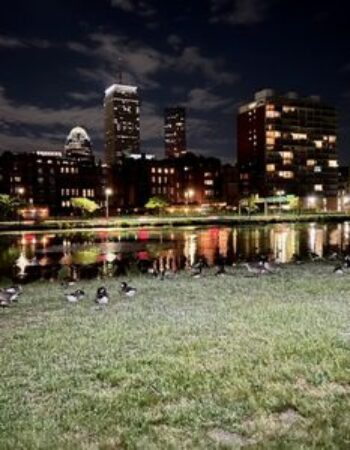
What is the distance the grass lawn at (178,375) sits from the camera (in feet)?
28.1

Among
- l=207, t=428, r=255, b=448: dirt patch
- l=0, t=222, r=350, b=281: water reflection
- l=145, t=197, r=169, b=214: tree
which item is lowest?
l=0, t=222, r=350, b=281: water reflection

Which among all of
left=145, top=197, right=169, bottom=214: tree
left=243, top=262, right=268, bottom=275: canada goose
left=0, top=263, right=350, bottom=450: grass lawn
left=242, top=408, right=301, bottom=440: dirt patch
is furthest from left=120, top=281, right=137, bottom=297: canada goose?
left=145, top=197, right=169, bottom=214: tree

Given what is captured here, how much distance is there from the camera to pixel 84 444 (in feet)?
27.0

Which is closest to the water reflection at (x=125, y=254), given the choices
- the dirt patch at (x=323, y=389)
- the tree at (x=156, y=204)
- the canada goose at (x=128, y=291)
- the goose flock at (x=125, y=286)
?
the goose flock at (x=125, y=286)

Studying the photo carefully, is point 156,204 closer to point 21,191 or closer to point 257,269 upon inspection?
point 21,191

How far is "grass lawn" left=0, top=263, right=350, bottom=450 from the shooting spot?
8.58 metres

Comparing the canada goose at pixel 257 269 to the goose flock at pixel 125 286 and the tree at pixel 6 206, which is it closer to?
the goose flock at pixel 125 286

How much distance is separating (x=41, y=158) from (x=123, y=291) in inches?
6723

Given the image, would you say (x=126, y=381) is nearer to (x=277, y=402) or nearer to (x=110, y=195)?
(x=277, y=402)

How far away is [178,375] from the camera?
11164mm

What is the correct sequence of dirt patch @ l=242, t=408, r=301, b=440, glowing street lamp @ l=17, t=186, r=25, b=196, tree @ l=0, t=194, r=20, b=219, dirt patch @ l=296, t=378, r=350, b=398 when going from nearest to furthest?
dirt patch @ l=242, t=408, r=301, b=440, dirt patch @ l=296, t=378, r=350, b=398, tree @ l=0, t=194, r=20, b=219, glowing street lamp @ l=17, t=186, r=25, b=196

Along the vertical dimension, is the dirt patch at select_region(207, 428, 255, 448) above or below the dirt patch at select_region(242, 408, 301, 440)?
below

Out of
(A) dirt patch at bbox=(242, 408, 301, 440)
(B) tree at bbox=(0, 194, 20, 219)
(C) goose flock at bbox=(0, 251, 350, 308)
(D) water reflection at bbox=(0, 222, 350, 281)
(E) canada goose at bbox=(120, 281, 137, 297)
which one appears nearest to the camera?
(A) dirt patch at bbox=(242, 408, 301, 440)

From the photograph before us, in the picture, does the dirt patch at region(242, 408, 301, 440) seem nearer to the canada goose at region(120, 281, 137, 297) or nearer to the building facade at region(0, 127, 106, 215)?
the canada goose at region(120, 281, 137, 297)
